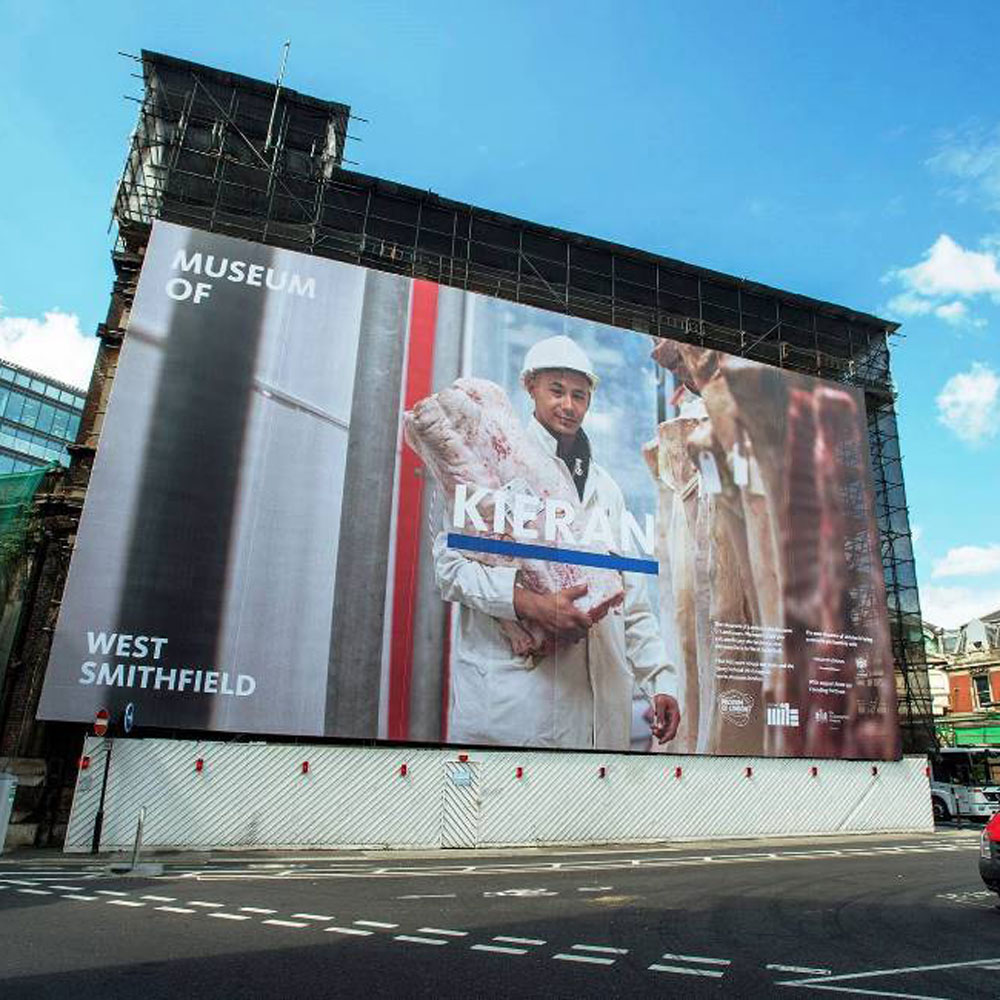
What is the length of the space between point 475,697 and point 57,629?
964cm

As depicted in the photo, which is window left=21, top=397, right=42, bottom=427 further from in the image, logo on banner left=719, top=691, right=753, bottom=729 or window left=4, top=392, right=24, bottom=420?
logo on banner left=719, top=691, right=753, bottom=729

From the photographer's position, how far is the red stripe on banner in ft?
63.0

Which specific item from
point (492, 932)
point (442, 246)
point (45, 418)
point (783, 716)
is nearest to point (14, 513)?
point (442, 246)

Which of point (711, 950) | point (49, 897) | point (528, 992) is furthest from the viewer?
point (49, 897)

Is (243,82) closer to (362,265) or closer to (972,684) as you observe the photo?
(362,265)

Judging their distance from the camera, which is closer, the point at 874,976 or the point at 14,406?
the point at 874,976

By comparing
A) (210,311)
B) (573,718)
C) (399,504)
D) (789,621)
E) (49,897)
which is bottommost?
(49,897)

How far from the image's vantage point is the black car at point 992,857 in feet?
31.4

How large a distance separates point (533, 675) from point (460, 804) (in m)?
3.62

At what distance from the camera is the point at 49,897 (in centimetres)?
991

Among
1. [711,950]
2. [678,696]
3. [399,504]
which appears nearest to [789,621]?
[678,696]

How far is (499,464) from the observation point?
22.0 meters

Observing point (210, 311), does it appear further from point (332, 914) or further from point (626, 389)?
point (332, 914)

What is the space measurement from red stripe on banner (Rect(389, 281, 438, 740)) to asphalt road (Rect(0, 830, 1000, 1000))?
5.38m
